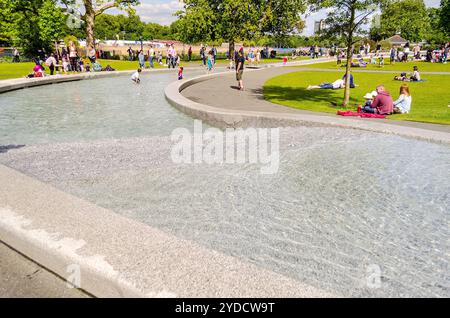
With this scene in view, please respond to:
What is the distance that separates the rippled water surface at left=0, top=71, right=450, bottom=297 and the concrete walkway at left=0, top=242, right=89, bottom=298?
158 centimetres

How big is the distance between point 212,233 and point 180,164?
305 centimetres

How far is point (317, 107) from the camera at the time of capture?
1301cm

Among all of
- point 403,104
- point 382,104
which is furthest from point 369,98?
point 403,104

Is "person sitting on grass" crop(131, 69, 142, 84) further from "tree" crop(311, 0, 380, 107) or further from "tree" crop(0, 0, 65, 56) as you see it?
"tree" crop(0, 0, 65, 56)

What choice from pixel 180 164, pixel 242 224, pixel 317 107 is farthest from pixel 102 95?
pixel 242 224

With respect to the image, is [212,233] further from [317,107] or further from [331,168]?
[317,107]

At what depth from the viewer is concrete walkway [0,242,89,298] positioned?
3.00 meters

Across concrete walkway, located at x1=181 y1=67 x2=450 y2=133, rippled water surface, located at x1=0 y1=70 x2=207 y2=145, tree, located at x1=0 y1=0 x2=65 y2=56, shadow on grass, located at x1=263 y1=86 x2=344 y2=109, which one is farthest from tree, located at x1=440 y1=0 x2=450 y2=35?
rippled water surface, located at x1=0 y1=70 x2=207 y2=145

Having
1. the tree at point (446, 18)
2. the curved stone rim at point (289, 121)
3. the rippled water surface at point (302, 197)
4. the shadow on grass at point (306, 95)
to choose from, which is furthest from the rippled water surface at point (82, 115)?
the tree at point (446, 18)

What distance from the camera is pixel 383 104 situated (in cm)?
1121

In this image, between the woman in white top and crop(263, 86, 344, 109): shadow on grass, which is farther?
crop(263, 86, 344, 109): shadow on grass

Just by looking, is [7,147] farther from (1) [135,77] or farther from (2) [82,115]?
(1) [135,77]

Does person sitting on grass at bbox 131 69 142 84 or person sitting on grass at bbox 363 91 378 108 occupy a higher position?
person sitting on grass at bbox 131 69 142 84

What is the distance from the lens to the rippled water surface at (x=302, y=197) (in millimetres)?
3787
